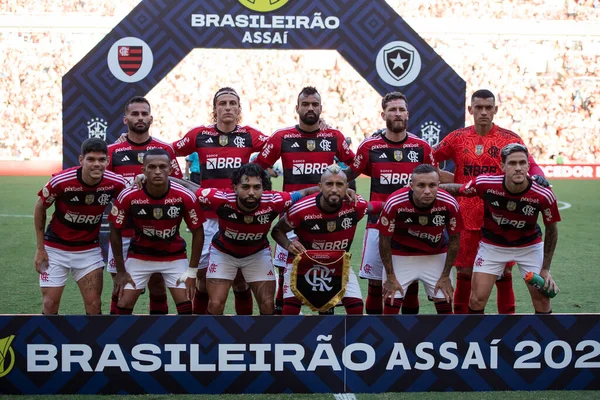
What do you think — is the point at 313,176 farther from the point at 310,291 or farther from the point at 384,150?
the point at 310,291

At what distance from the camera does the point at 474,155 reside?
20.3 feet

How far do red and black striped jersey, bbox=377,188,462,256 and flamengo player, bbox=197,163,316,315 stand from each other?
0.71 meters

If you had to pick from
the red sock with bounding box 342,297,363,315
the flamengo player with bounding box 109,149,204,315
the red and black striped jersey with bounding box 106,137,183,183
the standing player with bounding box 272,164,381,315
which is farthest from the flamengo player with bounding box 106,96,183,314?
the red sock with bounding box 342,297,363,315

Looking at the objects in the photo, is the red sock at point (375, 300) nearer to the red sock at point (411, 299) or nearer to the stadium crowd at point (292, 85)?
the red sock at point (411, 299)

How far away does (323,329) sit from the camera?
4520 millimetres

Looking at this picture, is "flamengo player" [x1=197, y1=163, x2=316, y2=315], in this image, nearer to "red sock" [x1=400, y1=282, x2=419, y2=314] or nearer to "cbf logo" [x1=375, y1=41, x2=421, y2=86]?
"red sock" [x1=400, y1=282, x2=419, y2=314]

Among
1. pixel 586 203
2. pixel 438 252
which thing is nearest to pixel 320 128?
pixel 438 252

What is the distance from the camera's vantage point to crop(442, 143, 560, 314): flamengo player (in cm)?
538

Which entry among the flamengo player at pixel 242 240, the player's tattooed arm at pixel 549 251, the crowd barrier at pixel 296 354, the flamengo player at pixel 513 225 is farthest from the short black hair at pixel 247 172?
the player's tattooed arm at pixel 549 251

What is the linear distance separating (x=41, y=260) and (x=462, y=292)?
330 cm

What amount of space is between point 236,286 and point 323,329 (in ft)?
5.21

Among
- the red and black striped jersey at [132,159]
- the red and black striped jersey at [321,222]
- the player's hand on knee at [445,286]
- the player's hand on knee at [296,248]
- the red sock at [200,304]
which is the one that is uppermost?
the red and black striped jersey at [132,159]

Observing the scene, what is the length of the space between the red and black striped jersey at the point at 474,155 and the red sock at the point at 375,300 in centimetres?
92

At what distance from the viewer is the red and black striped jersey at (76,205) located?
17.8 feet
